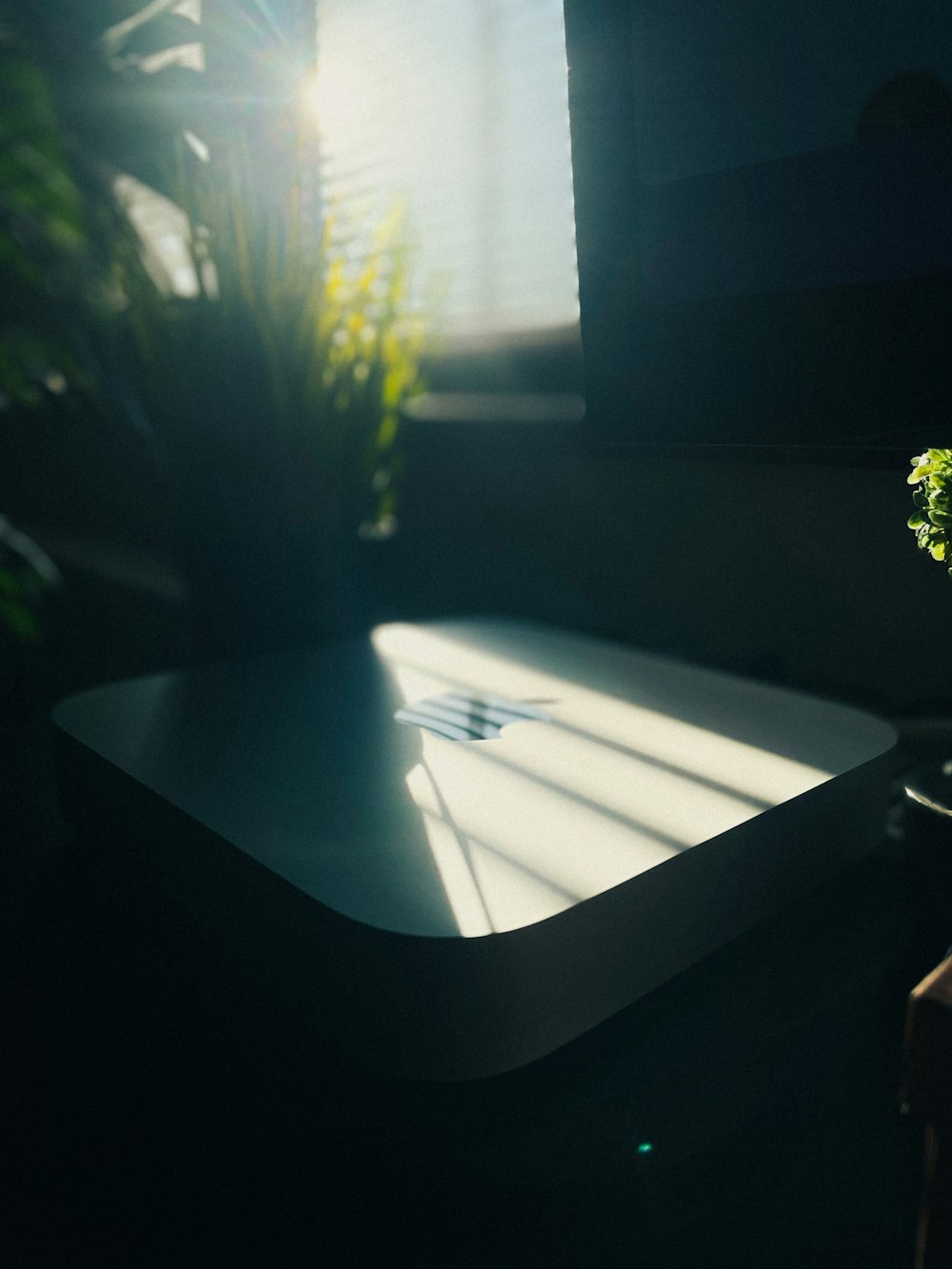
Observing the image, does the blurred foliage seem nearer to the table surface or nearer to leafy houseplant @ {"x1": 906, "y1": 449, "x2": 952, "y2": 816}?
the table surface

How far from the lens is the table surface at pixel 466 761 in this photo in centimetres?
34

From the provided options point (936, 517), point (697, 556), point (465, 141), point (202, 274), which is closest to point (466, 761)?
point (936, 517)

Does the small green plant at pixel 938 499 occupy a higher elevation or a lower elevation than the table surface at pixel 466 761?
higher

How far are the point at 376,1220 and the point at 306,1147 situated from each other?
3 cm

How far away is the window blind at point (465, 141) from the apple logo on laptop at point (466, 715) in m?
0.52

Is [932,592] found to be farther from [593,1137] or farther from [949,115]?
[593,1137]

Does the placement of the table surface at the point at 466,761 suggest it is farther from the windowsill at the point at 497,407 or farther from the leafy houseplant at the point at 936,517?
the windowsill at the point at 497,407

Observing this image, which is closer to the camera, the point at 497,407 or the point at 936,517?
the point at 936,517

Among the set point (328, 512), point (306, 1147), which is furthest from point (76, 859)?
point (328, 512)

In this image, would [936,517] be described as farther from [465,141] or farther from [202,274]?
[465,141]

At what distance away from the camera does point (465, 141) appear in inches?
44.4

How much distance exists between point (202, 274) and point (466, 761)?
54 centimetres

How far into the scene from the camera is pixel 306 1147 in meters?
0.32

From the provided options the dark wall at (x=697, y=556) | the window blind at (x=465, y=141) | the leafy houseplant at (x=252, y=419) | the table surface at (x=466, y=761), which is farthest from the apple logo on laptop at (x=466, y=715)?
the window blind at (x=465, y=141)
